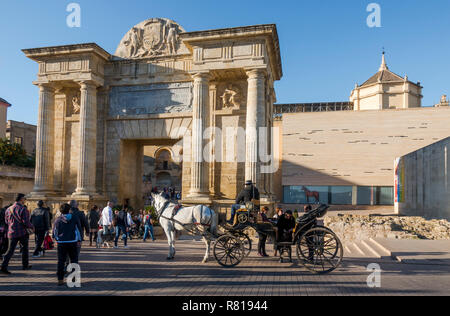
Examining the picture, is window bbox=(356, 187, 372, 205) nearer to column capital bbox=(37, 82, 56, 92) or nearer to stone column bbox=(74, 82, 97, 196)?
stone column bbox=(74, 82, 97, 196)

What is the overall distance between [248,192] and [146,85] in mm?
10312

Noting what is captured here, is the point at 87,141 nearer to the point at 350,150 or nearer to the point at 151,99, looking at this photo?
the point at 151,99

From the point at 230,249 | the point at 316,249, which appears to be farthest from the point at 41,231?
the point at 316,249

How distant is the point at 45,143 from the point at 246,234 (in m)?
13.6

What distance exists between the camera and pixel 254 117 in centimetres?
1580

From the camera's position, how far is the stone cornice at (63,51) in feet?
58.0

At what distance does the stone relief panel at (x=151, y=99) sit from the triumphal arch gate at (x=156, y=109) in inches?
2.0

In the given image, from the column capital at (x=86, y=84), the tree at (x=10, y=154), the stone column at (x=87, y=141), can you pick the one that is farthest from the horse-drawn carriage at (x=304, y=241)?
the tree at (x=10, y=154)

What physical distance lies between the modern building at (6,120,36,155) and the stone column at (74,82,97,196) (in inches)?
1234

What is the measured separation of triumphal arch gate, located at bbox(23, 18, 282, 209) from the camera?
1603 cm

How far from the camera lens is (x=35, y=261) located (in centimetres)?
978

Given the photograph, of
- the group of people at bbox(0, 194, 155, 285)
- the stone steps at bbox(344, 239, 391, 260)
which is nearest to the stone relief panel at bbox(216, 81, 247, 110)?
the stone steps at bbox(344, 239, 391, 260)

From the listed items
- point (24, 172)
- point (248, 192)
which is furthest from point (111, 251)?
point (24, 172)
